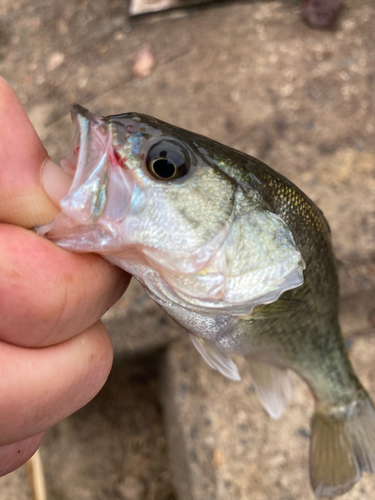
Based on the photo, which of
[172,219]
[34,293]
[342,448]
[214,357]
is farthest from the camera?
[342,448]

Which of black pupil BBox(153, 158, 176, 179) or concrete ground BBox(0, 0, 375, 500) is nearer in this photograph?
black pupil BBox(153, 158, 176, 179)

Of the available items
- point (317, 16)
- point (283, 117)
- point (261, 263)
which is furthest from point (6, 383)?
point (317, 16)

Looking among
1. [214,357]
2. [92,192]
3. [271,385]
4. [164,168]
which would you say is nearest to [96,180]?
[92,192]

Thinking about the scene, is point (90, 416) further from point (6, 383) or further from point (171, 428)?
point (6, 383)

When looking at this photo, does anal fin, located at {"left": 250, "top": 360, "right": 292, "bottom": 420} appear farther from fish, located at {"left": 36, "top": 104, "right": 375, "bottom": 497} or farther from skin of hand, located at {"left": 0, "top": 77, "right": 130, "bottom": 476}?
skin of hand, located at {"left": 0, "top": 77, "right": 130, "bottom": 476}

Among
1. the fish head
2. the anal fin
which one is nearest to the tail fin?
the anal fin

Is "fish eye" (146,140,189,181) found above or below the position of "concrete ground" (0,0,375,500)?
above

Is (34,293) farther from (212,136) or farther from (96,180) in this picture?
(212,136)

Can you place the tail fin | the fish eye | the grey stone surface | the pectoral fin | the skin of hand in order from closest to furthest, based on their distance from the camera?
the skin of hand → the fish eye → the pectoral fin → the tail fin → the grey stone surface
